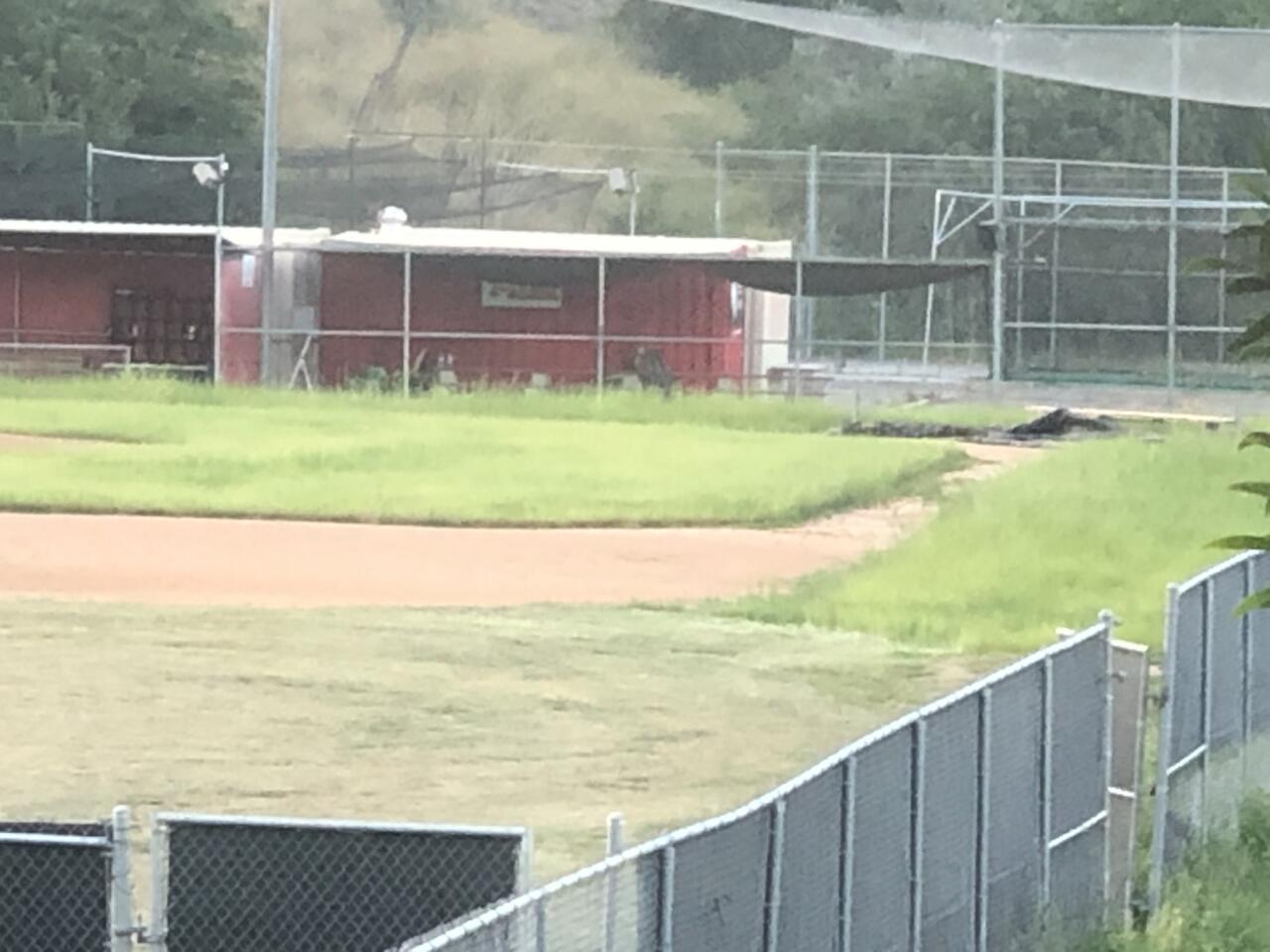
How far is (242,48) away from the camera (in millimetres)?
57031

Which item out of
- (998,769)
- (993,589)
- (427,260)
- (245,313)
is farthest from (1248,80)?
(998,769)

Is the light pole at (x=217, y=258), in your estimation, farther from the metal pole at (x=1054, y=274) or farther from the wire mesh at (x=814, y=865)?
the wire mesh at (x=814, y=865)

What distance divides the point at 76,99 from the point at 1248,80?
89.6 ft

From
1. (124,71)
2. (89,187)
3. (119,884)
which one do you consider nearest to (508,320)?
(89,187)

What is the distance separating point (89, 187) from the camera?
3862 centimetres

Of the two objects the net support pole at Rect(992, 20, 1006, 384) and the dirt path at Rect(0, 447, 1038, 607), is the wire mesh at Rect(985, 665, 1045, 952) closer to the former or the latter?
the dirt path at Rect(0, 447, 1038, 607)

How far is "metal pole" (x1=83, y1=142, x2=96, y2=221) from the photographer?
38594 millimetres

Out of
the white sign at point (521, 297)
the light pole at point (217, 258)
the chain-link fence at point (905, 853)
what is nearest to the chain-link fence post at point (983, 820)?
the chain-link fence at point (905, 853)

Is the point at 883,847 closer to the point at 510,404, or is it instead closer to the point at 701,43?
the point at 510,404

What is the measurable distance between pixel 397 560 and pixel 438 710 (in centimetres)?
612

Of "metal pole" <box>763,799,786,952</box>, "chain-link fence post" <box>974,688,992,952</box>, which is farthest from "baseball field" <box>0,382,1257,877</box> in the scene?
"metal pole" <box>763,799,786,952</box>

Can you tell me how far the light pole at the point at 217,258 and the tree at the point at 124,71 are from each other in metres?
13.9

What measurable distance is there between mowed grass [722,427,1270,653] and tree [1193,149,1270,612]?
947 cm

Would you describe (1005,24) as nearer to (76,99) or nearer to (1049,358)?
(1049,358)
